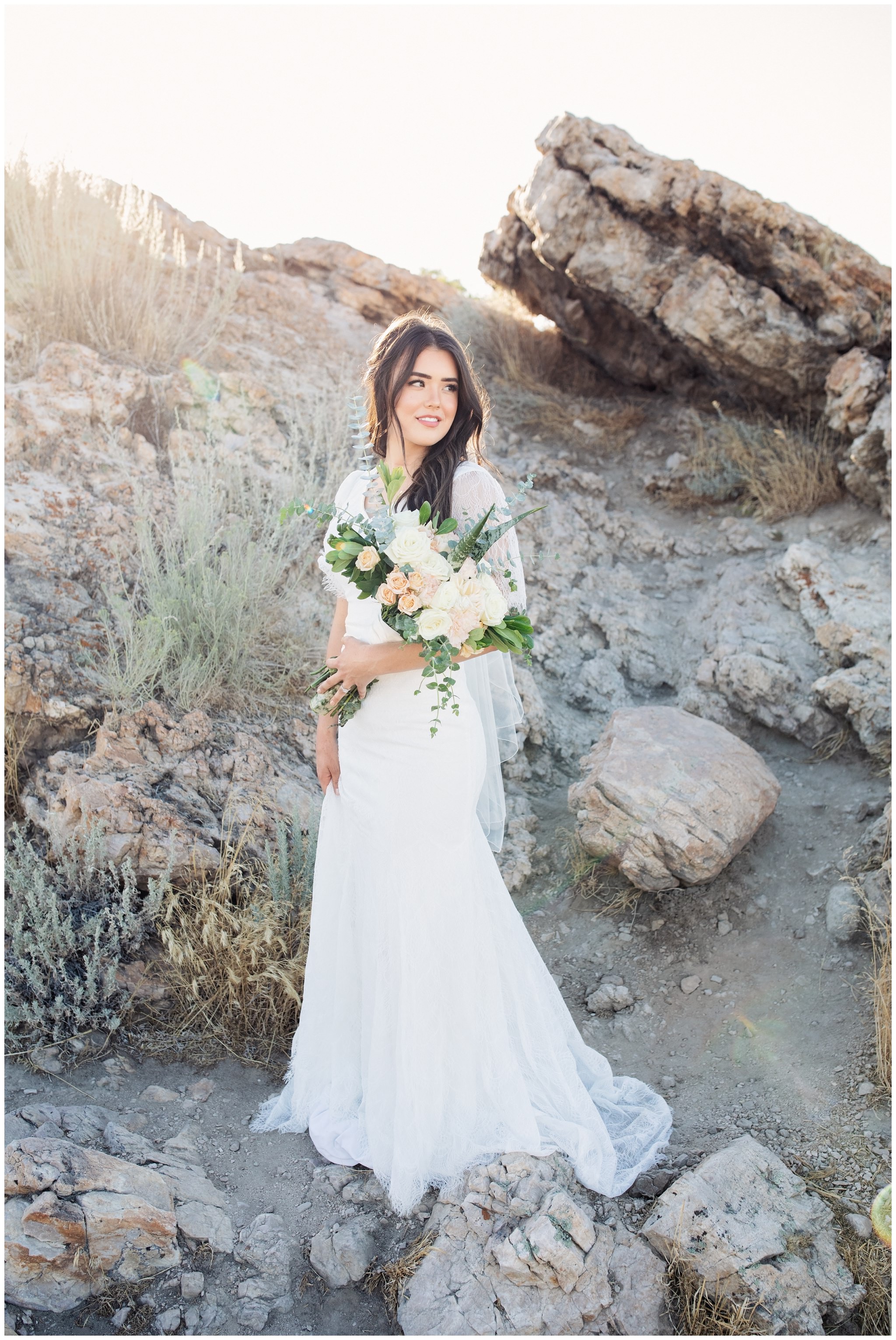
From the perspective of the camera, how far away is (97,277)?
18.8 feet

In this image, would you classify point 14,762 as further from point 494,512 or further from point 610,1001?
point 610,1001

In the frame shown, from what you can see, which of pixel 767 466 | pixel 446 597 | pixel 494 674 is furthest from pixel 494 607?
pixel 767 466

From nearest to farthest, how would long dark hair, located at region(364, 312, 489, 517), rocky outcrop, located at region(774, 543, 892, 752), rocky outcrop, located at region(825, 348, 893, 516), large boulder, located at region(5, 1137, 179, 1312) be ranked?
large boulder, located at region(5, 1137, 179, 1312)
long dark hair, located at region(364, 312, 489, 517)
rocky outcrop, located at region(774, 543, 892, 752)
rocky outcrop, located at region(825, 348, 893, 516)

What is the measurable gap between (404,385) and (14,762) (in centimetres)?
237

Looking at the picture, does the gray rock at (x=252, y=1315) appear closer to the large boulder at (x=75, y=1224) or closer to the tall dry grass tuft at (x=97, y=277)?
the large boulder at (x=75, y=1224)

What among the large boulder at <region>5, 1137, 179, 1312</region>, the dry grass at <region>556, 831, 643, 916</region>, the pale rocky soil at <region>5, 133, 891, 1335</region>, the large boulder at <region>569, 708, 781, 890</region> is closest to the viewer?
the large boulder at <region>5, 1137, 179, 1312</region>

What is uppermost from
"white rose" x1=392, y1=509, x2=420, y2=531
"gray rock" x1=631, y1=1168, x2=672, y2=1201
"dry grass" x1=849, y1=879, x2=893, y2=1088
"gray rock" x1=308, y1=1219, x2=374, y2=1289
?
"white rose" x1=392, y1=509, x2=420, y2=531

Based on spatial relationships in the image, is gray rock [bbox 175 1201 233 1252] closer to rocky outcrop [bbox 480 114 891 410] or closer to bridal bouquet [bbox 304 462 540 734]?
bridal bouquet [bbox 304 462 540 734]

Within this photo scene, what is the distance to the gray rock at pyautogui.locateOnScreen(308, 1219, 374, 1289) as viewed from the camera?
243cm

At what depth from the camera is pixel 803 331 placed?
19.3 feet

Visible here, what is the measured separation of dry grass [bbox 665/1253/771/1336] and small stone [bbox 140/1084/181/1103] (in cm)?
172

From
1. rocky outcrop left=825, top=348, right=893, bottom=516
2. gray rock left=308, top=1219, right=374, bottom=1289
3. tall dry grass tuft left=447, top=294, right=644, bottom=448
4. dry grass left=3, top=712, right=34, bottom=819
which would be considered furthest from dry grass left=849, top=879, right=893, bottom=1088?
tall dry grass tuft left=447, top=294, right=644, bottom=448

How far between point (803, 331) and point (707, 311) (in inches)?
27.0

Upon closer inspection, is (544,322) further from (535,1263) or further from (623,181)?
(535,1263)
